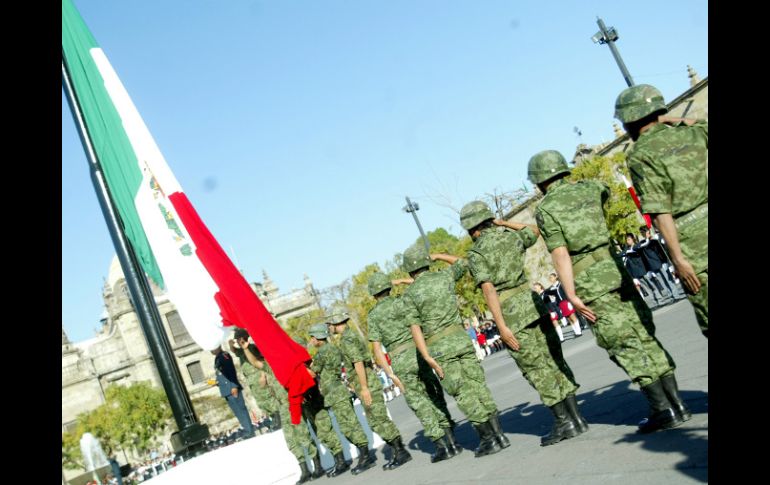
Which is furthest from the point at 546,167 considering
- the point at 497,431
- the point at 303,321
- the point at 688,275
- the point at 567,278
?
the point at 303,321

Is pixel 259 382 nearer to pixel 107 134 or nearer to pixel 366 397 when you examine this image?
pixel 366 397

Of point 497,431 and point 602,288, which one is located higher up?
point 602,288

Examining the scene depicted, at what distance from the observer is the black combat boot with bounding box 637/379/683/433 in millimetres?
5039

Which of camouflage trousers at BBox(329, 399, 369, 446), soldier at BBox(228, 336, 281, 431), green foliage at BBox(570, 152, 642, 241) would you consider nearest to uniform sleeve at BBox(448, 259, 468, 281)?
camouflage trousers at BBox(329, 399, 369, 446)

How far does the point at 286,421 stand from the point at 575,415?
16.3 feet

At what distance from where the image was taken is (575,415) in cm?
617

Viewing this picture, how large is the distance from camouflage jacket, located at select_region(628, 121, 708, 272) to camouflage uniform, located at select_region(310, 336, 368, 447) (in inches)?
226

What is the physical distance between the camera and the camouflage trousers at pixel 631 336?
17.1ft

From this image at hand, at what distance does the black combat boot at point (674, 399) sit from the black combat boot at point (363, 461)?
5.21 metres

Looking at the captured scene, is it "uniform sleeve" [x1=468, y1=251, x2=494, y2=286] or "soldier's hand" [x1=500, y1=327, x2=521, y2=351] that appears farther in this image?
"uniform sleeve" [x1=468, y1=251, x2=494, y2=286]

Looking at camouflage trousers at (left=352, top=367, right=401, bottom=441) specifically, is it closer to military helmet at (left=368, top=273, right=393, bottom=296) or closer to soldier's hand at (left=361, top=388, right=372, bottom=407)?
soldier's hand at (left=361, top=388, right=372, bottom=407)
